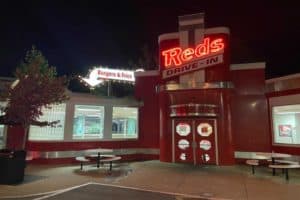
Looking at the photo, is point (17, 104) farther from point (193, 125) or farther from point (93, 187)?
point (193, 125)

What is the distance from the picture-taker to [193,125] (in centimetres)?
1438

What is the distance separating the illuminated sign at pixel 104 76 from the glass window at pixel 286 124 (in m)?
12.4

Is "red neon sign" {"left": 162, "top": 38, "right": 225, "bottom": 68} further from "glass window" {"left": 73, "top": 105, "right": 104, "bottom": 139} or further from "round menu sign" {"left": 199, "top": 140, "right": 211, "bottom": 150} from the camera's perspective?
"glass window" {"left": 73, "top": 105, "right": 104, "bottom": 139}

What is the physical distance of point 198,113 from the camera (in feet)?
45.5

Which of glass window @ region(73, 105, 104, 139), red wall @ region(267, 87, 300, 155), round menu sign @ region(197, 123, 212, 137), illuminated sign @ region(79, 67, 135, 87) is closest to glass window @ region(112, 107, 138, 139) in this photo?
glass window @ region(73, 105, 104, 139)

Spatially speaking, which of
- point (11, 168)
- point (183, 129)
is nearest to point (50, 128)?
point (11, 168)

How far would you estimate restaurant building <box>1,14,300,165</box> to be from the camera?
14055 mm

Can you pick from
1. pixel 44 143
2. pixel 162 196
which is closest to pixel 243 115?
pixel 162 196

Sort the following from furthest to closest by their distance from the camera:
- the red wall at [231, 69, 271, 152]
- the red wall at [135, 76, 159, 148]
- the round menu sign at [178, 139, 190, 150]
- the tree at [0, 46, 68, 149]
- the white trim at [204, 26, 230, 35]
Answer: the red wall at [135, 76, 159, 148]
the red wall at [231, 69, 271, 152]
the white trim at [204, 26, 230, 35]
the round menu sign at [178, 139, 190, 150]
the tree at [0, 46, 68, 149]

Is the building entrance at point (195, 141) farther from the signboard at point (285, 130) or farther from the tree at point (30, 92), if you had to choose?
the tree at point (30, 92)

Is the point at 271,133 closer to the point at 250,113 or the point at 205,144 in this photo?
the point at 250,113

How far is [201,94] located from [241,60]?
65.5 ft

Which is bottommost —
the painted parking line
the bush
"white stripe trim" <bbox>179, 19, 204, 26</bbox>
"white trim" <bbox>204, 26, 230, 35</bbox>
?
the painted parking line

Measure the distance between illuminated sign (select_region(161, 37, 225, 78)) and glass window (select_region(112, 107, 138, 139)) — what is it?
3.66m
